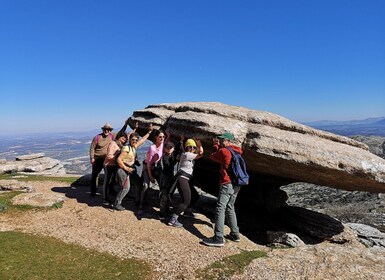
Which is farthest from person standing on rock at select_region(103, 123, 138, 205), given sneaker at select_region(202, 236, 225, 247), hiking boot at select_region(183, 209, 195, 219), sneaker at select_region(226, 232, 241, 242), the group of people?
sneaker at select_region(226, 232, 241, 242)

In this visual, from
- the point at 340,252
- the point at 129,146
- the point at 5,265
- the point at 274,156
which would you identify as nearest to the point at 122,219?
the point at 129,146

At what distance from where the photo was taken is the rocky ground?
12.1 m

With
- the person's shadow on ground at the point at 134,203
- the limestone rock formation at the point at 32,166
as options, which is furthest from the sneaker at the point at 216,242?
the limestone rock formation at the point at 32,166

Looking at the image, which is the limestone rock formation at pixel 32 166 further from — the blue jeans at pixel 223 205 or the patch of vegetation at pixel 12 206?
the blue jeans at pixel 223 205

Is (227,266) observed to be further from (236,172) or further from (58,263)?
(58,263)

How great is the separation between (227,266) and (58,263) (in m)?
6.98

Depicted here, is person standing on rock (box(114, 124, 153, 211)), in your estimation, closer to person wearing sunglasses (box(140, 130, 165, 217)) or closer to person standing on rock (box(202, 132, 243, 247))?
person wearing sunglasses (box(140, 130, 165, 217))

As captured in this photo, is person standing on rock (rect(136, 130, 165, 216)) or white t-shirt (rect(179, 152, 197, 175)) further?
person standing on rock (rect(136, 130, 165, 216))

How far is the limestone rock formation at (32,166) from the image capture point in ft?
114

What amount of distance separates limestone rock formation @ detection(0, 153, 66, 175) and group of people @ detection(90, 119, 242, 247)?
1972cm

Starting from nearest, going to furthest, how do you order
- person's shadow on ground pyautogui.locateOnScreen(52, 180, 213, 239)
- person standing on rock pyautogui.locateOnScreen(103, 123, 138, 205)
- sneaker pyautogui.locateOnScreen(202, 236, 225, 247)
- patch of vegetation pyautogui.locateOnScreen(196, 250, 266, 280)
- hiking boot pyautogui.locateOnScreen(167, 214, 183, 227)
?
patch of vegetation pyautogui.locateOnScreen(196, 250, 266, 280) → sneaker pyautogui.locateOnScreen(202, 236, 225, 247) → hiking boot pyautogui.locateOnScreen(167, 214, 183, 227) → person's shadow on ground pyautogui.locateOnScreen(52, 180, 213, 239) → person standing on rock pyautogui.locateOnScreen(103, 123, 138, 205)

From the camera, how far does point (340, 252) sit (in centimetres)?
1402

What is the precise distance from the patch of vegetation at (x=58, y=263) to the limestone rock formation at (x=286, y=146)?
9646 millimetres

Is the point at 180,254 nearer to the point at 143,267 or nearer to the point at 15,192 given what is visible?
the point at 143,267
